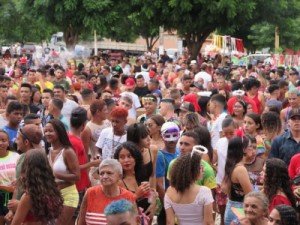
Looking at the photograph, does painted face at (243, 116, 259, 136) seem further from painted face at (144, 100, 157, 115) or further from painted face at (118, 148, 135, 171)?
painted face at (118, 148, 135, 171)

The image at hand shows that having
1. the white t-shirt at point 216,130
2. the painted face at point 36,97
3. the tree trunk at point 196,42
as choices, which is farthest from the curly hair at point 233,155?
the tree trunk at point 196,42

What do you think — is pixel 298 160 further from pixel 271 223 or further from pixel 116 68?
pixel 116 68

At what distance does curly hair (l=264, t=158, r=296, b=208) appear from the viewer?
704 centimetres

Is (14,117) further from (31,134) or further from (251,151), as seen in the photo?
(251,151)

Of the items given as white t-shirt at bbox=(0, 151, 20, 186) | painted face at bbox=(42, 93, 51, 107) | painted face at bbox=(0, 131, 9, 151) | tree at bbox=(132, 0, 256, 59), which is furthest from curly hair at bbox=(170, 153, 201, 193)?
tree at bbox=(132, 0, 256, 59)

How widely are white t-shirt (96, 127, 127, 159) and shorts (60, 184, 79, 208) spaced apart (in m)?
1.22

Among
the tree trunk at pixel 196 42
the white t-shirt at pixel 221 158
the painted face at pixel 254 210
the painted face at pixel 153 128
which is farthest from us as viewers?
the tree trunk at pixel 196 42

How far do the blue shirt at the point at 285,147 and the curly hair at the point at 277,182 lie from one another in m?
2.02

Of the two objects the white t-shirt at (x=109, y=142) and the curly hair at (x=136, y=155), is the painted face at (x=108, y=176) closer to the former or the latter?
the curly hair at (x=136, y=155)

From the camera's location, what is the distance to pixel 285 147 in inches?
359

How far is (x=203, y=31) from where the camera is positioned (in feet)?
110

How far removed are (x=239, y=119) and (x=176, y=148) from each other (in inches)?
116

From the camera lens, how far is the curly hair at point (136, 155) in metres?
7.65

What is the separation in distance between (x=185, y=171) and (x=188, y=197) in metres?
0.23
